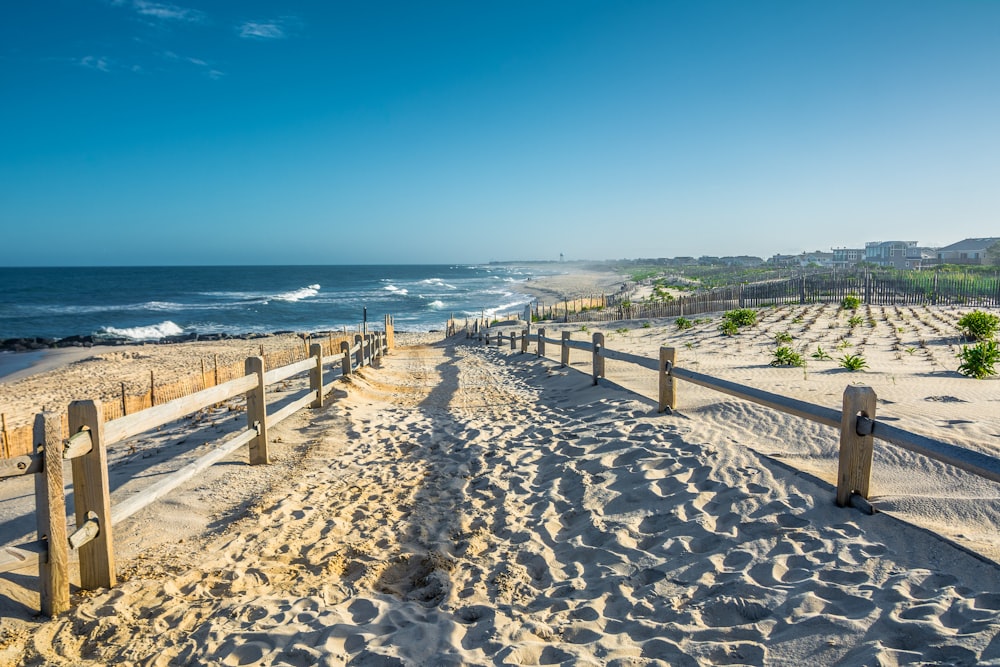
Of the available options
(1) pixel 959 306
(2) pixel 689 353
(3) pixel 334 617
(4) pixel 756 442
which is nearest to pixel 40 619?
(3) pixel 334 617

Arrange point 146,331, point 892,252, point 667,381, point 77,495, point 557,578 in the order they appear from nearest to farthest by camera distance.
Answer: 1. point 77,495
2. point 557,578
3. point 667,381
4. point 146,331
5. point 892,252

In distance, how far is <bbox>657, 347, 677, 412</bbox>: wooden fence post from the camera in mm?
7594

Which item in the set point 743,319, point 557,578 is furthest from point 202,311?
point 557,578

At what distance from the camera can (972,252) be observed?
6725 cm

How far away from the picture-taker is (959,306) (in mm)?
23094

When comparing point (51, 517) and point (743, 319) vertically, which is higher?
point (51, 517)

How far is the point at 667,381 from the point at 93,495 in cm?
642

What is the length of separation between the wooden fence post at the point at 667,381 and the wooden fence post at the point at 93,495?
6248 mm

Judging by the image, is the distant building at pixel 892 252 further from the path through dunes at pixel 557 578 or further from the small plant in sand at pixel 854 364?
the path through dunes at pixel 557 578

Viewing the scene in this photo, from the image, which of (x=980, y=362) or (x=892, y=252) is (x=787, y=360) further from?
(x=892, y=252)

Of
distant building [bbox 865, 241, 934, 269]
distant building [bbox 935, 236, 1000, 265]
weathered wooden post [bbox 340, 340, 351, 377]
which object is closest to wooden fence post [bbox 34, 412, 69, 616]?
weathered wooden post [bbox 340, 340, 351, 377]

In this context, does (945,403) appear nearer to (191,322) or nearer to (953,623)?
(953,623)

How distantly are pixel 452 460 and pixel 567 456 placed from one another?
4.72ft

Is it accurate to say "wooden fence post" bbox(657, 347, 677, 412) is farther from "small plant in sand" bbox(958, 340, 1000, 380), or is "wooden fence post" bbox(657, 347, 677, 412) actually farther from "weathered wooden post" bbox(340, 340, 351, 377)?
"weathered wooden post" bbox(340, 340, 351, 377)
